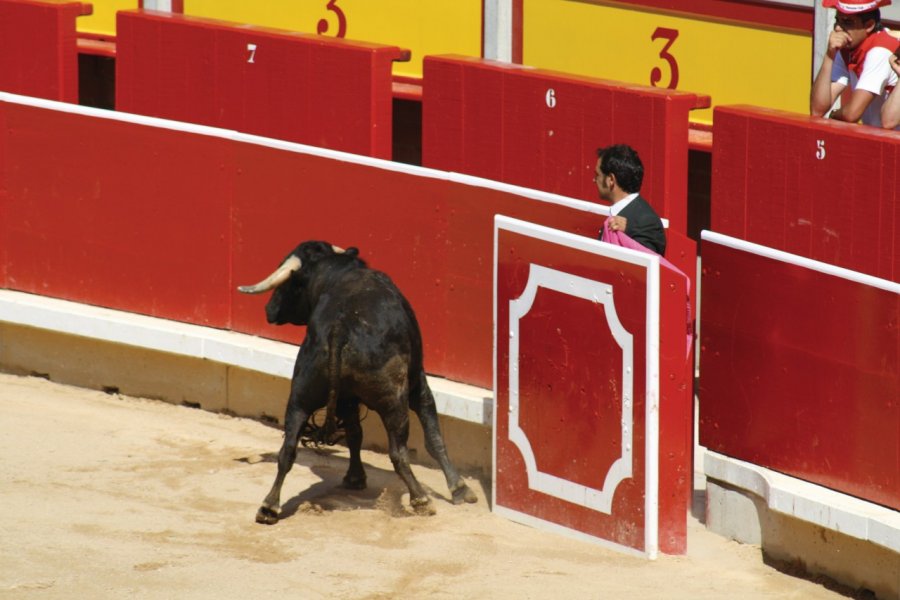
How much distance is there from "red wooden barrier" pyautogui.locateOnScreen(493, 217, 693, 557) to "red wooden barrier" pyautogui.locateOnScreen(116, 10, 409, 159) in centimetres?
177

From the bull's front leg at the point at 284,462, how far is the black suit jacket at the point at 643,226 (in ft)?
4.69

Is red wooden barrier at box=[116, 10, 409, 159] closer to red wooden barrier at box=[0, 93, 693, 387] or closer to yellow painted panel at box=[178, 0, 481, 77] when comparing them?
red wooden barrier at box=[0, 93, 693, 387]

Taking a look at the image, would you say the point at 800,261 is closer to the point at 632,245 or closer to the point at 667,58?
the point at 632,245

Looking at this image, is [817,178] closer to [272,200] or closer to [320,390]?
[320,390]

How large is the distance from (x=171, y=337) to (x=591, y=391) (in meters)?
2.69

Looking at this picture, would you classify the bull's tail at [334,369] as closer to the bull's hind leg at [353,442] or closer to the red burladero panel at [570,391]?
the bull's hind leg at [353,442]

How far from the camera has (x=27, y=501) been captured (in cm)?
848

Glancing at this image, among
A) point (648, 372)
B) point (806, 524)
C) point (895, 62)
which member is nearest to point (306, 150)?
point (648, 372)

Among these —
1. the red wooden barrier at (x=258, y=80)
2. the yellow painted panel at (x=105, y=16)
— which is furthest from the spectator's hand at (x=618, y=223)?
the yellow painted panel at (x=105, y=16)

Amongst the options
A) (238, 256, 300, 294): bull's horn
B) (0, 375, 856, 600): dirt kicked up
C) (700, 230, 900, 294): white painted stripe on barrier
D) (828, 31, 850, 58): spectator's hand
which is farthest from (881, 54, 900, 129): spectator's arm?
(238, 256, 300, 294): bull's horn

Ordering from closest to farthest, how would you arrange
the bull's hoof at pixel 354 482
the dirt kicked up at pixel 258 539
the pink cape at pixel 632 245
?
the dirt kicked up at pixel 258 539
the pink cape at pixel 632 245
the bull's hoof at pixel 354 482

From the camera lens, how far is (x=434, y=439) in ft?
28.0

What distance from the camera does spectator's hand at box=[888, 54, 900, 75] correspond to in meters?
8.09

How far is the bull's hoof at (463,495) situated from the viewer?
8.50 metres
